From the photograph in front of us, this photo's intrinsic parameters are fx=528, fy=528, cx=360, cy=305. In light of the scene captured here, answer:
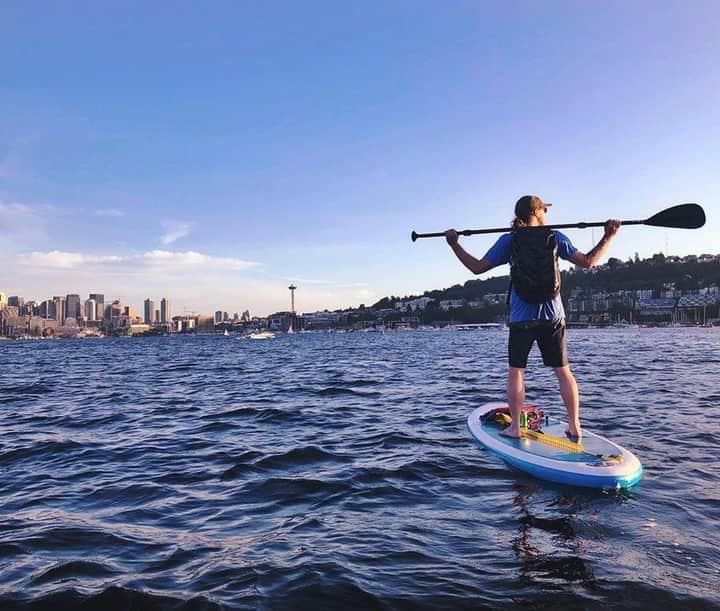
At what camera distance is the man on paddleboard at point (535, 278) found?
6.13 m

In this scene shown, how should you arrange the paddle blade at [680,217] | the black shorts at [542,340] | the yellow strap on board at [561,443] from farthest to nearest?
the paddle blade at [680,217], the black shorts at [542,340], the yellow strap on board at [561,443]

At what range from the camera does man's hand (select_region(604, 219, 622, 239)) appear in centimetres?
619

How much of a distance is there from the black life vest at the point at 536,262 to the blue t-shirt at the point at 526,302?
10 centimetres

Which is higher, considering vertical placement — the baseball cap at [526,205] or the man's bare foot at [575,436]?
the baseball cap at [526,205]

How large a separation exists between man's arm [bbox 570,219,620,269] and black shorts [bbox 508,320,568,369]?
74cm

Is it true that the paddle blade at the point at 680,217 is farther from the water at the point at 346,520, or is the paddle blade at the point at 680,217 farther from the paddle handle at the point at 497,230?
the water at the point at 346,520

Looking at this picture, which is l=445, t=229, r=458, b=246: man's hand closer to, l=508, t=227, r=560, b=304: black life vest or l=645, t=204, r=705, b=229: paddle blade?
l=508, t=227, r=560, b=304: black life vest

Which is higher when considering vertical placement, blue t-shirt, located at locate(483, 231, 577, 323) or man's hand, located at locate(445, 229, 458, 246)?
man's hand, located at locate(445, 229, 458, 246)

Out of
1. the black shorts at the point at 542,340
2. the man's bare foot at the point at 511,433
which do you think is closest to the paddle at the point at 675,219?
the black shorts at the point at 542,340

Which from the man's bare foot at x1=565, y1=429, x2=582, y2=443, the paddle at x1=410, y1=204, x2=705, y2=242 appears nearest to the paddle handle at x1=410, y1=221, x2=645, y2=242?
the paddle at x1=410, y1=204, x2=705, y2=242

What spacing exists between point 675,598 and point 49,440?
9843 mm

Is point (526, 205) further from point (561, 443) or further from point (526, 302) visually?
point (561, 443)

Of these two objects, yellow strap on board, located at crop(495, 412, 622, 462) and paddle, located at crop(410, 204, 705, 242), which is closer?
yellow strap on board, located at crop(495, 412, 622, 462)

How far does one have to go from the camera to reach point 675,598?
326 cm
